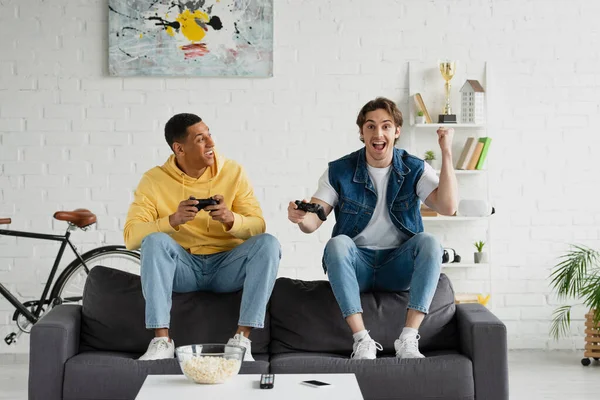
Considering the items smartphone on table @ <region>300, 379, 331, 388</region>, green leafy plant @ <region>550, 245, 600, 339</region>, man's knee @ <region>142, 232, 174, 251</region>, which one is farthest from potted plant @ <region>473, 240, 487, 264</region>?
smartphone on table @ <region>300, 379, 331, 388</region>

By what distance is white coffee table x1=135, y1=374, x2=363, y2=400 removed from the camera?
2424mm

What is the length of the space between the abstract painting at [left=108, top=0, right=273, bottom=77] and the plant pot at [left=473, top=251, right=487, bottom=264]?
1803 mm

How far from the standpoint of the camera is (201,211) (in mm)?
3535

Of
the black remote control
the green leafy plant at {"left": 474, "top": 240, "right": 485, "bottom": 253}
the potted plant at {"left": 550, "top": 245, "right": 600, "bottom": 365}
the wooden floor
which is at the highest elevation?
the green leafy plant at {"left": 474, "top": 240, "right": 485, "bottom": 253}

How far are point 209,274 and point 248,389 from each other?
1.01 meters

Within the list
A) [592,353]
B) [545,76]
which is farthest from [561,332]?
[545,76]

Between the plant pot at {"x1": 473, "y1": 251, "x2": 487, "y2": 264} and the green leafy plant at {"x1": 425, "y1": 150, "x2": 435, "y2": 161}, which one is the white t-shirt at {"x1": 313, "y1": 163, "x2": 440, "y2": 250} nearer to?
the green leafy plant at {"x1": 425, "y1": 150, "x2": 435, "y2": 161}

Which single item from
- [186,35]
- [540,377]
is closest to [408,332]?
Result: [540,377]

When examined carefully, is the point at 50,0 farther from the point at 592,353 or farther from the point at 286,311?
the point at 592,353

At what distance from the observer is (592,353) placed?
4895mm

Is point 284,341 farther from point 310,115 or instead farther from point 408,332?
point 310,115

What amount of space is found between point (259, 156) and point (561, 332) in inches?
86.0

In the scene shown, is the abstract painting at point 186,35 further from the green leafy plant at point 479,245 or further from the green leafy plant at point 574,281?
the green leafy plant at point 574,281

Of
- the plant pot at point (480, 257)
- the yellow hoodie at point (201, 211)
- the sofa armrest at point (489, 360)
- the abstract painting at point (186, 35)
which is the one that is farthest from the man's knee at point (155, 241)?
the plant pot at point (480, 257)
